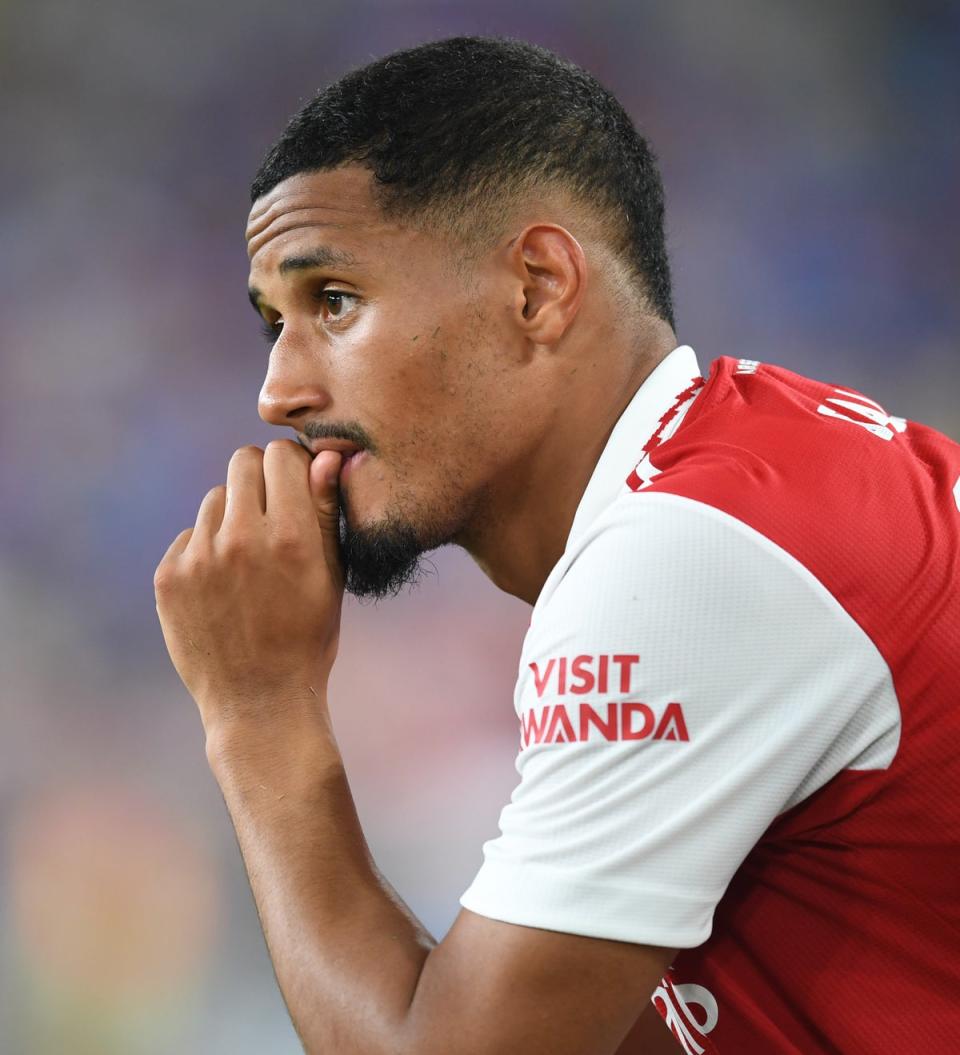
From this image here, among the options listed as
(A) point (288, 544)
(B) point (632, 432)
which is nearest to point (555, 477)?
(B) point (632, 432)

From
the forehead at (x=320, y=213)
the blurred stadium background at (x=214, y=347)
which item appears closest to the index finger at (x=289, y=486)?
the forehead at (x=320, y=213)

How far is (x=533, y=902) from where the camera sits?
3.32 feet

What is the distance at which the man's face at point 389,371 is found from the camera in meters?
1.51

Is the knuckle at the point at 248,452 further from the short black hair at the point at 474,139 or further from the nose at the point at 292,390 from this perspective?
the short black hair at the point at 474,139

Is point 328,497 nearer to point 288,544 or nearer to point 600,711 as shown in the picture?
point 288,544

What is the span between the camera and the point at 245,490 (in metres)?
1.58

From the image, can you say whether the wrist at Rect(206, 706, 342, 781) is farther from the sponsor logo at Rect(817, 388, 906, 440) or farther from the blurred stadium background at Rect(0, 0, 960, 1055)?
the blurred stadium background at Rect(0, 0, 960, 1055)

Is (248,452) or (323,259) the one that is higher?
(323,259)

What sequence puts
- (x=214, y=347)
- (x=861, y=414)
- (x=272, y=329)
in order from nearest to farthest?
(x=861, y=414), (x=272, y=329), (x=214, y=347)

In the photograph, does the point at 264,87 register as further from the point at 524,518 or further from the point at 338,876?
the point at 338,876

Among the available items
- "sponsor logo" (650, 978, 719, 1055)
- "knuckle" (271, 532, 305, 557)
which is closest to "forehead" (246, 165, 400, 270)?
"knuckle" (271, 532, 305, 557)

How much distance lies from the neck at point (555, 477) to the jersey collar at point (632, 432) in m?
0.02

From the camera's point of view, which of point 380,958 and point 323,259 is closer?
point 380,958

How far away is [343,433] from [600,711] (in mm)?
637
